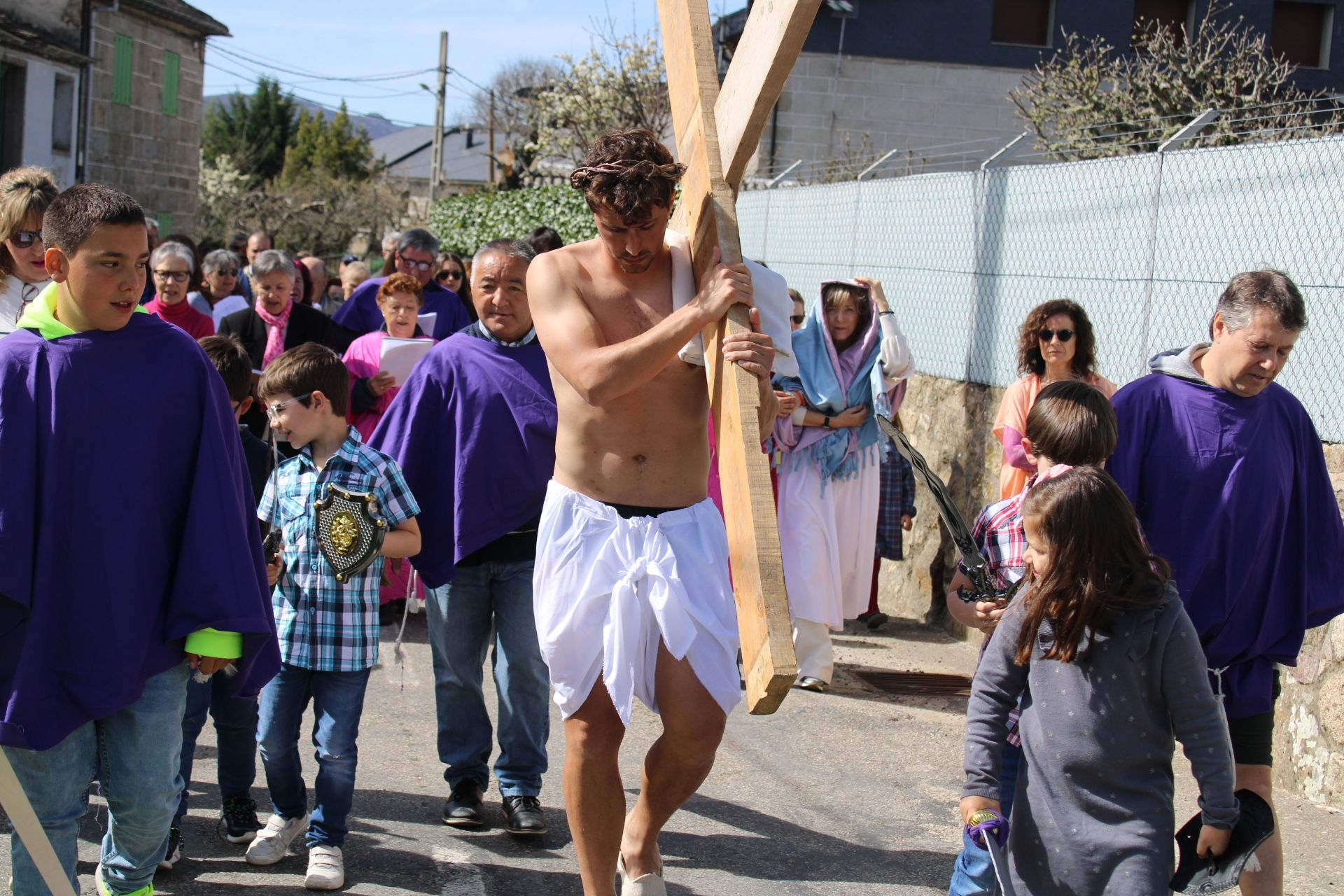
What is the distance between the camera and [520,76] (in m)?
50.2

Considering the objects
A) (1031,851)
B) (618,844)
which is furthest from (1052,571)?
(618,844)

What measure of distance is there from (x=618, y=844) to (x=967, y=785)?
118 centimetres

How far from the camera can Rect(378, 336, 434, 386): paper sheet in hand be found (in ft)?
22.9

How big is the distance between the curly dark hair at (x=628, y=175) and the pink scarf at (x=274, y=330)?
436 centimetres

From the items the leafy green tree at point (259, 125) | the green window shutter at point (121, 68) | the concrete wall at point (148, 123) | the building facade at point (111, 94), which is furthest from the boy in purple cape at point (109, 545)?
the leafy green tree at point (259, 125)

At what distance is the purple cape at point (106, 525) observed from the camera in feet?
9.91

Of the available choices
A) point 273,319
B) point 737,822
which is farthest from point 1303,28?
point 737,822

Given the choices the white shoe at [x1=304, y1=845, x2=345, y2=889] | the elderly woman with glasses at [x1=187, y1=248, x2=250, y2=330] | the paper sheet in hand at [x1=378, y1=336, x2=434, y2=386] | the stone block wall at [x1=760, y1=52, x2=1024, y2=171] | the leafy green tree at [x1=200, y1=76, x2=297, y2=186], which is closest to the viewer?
the white shoe at [x1=304, y1=845, x2=345, y2=889]

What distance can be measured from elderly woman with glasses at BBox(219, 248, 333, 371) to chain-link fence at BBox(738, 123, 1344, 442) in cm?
385

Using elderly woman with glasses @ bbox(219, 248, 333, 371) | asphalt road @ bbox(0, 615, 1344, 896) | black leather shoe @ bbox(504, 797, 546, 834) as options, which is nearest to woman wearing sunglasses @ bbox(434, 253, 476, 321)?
elderly woman with glasses @ bbox(219, 248, 333, 371)

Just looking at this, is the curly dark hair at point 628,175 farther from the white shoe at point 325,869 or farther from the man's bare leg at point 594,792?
the white shoe at point 325,869

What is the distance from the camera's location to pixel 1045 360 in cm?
595

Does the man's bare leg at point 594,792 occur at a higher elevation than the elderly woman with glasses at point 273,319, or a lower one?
lower

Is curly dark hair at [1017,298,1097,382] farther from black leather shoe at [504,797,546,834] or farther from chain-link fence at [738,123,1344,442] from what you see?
black leather shoe at [504,797,546,834]
